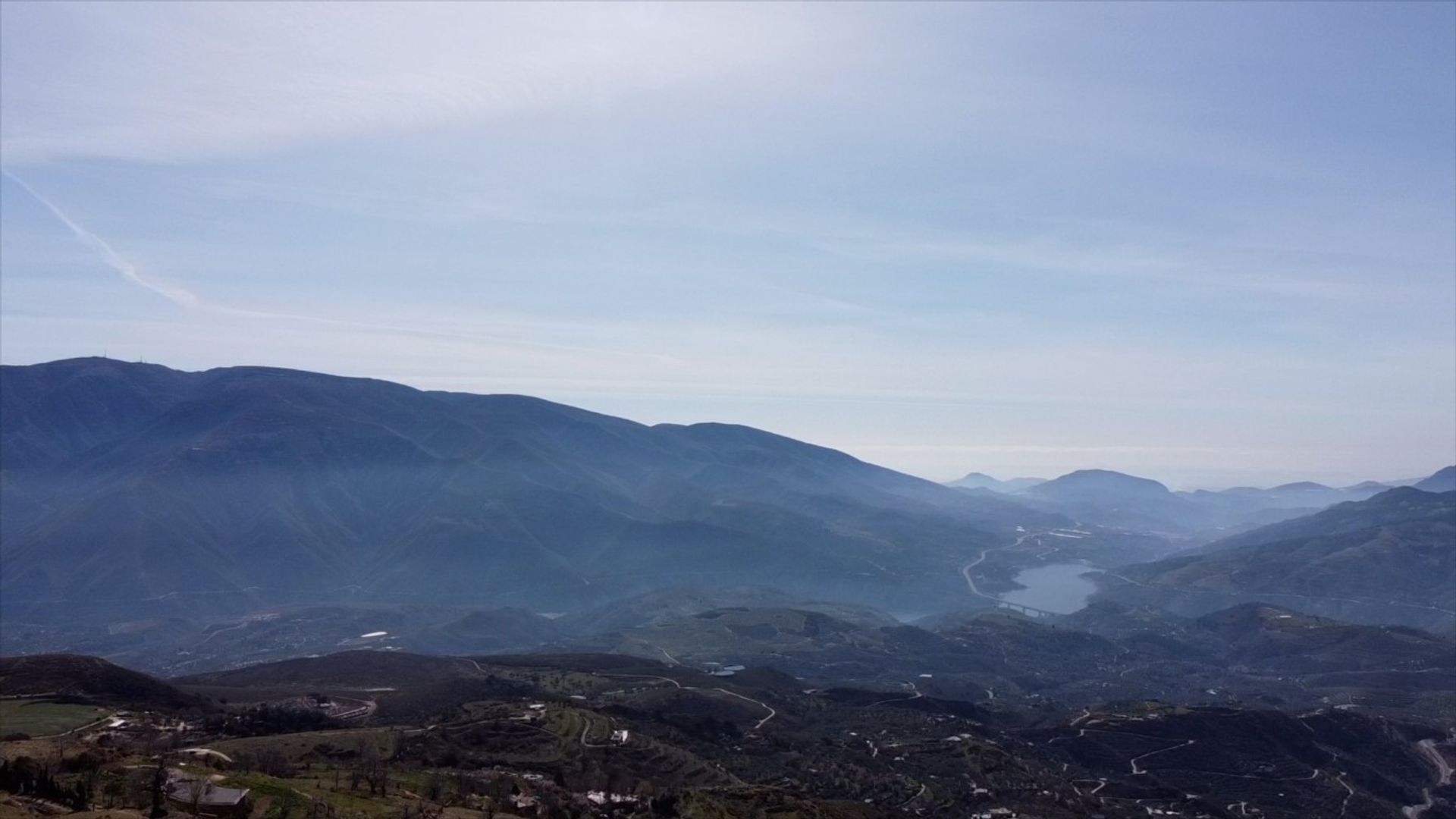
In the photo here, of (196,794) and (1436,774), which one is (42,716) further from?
(1436,774)

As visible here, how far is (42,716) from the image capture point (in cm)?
7781

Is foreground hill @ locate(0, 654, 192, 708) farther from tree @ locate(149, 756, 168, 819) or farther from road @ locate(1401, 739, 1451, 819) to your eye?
road @ locate(1401, 739, 1451, 819)

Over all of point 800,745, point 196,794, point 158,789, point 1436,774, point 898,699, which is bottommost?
point 1436,774

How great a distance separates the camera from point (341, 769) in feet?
218

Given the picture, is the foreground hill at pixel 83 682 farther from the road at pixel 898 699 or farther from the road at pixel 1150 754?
the road at pixel 1150 754

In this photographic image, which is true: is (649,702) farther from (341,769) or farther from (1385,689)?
(1385,689)

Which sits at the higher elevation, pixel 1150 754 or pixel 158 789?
pixel 158 789

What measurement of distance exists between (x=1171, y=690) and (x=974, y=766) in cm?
7699

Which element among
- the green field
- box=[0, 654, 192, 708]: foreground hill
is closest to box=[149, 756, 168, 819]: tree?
the green field

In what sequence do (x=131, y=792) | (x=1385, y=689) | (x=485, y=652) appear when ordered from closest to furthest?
(x=131, y=792)
(x=1385, y=689)
(x=485, y=652)

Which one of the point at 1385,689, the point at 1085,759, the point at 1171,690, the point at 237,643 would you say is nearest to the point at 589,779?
the point at 1085,759

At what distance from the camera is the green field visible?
7319 centimetres

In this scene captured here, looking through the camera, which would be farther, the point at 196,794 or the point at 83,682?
the point at 83,682

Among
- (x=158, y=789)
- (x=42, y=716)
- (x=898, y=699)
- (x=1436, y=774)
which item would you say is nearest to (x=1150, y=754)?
(x=898, y=699)
